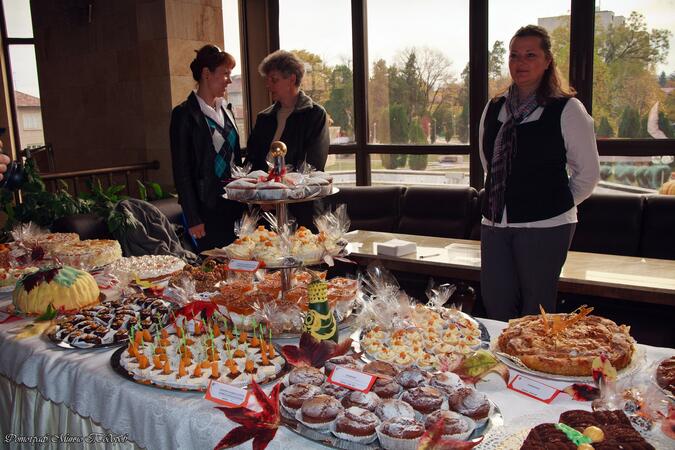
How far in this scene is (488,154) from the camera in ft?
7.78

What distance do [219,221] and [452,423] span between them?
210 centimetres

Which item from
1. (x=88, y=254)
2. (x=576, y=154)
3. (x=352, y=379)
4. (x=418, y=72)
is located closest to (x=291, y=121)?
(x=88, y=254)

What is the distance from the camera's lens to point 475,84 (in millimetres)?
4586

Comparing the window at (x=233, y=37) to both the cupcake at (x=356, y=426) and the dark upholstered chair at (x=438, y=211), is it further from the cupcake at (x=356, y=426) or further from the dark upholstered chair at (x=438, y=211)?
the cupcake at (x=356, y=426)

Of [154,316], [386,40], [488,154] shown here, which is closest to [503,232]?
[488,154]

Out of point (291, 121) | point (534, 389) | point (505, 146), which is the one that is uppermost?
point (291, 121)

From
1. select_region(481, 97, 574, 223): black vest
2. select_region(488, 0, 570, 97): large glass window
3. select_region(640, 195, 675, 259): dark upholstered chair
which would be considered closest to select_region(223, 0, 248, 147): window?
select_region(488, 0, 570, 97): large glass window

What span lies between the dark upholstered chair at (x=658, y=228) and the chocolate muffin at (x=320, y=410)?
293 centimetres

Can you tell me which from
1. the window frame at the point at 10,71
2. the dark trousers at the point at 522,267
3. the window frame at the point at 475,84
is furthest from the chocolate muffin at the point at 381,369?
the window frame at the point at 10,71

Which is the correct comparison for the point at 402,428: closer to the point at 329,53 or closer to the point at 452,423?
the point at 452,423

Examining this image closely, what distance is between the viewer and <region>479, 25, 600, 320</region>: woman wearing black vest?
2.13m

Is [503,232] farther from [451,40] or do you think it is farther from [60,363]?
[451,40]

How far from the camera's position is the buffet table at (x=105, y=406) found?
1.23 m

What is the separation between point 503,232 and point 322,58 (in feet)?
11.9
